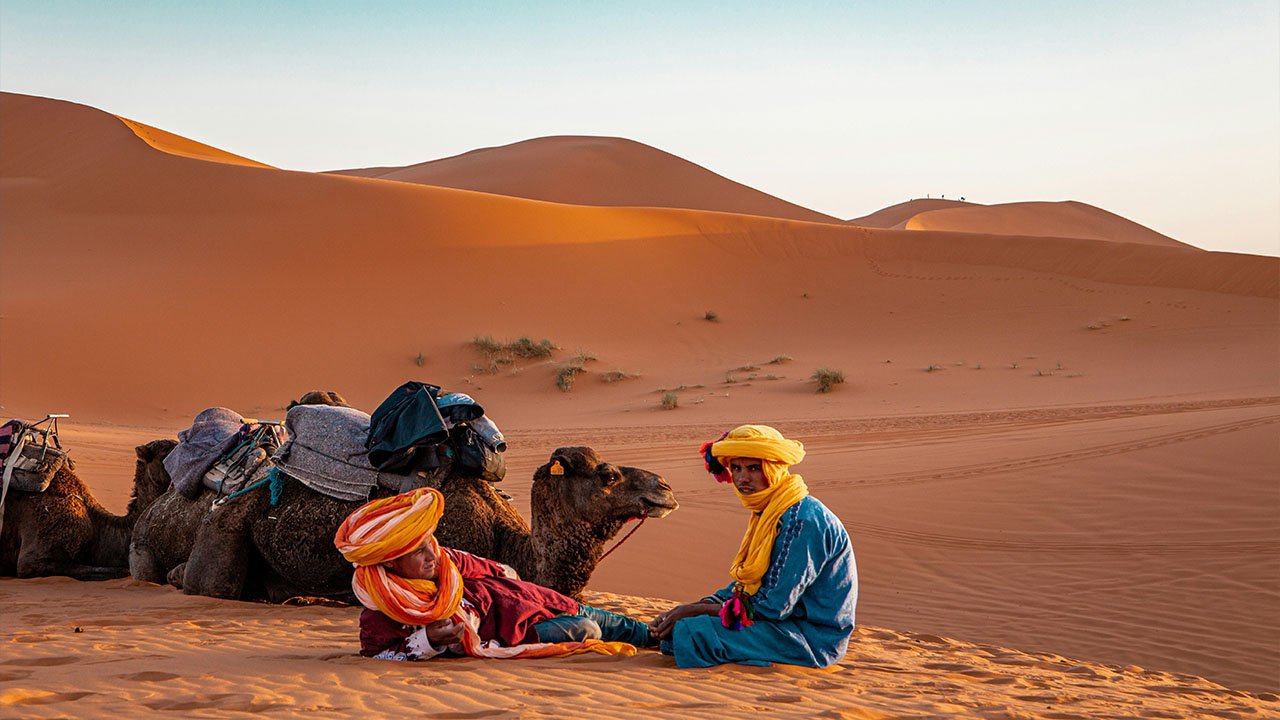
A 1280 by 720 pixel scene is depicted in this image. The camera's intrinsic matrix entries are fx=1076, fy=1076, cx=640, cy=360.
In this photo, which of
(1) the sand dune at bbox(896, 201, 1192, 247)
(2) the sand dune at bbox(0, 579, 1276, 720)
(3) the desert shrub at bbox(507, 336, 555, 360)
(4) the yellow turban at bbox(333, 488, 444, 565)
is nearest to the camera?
(2) the sand dune at bbox(0, 579, 1276, 720)

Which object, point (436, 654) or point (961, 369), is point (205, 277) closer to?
point (961, 369)

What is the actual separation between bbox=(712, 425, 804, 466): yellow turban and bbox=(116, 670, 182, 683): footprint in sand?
2533mm

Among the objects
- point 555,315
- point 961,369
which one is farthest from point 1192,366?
point 555,315

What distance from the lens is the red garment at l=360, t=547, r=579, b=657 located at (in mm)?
4895

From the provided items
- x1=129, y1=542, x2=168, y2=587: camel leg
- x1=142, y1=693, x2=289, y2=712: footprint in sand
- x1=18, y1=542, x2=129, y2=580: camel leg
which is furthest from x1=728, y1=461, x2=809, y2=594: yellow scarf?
x1=18, y1=542, x2=129, y2=580: camel leg

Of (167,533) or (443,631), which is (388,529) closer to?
(443,631)

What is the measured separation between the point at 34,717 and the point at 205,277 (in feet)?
97.5

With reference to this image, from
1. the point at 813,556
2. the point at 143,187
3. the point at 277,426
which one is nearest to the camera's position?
the point at 813,556

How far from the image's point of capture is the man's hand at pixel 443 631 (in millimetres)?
4845

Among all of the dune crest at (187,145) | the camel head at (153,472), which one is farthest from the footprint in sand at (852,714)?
the dune crest at (187,145)

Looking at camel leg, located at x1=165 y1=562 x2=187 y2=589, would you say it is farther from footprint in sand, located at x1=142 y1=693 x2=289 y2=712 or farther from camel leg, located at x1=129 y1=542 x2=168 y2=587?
footprint in sand, located at x1=142 y1=693 x2=289 y2=712

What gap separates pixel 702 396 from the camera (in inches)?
901

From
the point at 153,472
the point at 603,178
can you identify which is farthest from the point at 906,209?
the point at 153,472

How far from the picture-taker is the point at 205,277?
31219mm
